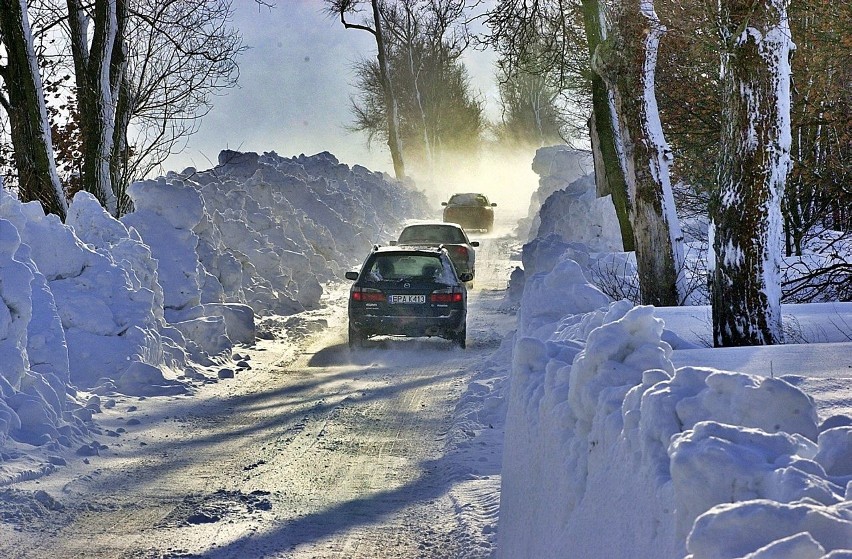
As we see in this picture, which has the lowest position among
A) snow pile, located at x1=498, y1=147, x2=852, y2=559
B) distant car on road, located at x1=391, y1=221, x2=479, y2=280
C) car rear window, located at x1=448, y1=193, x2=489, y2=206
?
snow pile, located at x1=498, y1=147, x2=852, y2=559

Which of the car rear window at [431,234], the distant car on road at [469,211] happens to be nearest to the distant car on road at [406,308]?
the car rear window at [431,234]

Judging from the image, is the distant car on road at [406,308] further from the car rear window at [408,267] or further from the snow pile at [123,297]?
the snow pile at [123,297]

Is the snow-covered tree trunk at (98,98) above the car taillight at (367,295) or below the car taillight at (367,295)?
above

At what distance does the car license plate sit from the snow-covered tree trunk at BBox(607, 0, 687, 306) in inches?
118

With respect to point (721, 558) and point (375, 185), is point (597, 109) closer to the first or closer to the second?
point (721, 558)

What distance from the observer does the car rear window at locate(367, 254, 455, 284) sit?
15.4 m

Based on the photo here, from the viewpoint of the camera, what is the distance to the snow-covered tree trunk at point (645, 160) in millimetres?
13508

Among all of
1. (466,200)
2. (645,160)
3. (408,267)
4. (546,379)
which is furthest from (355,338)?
(466,200)

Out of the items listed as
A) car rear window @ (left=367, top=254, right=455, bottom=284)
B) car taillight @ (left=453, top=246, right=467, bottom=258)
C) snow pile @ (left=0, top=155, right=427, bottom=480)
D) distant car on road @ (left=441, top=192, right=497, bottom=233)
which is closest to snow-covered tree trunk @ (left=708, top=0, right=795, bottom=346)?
snow pile @ (left=0, top=155, right=427, bottom=480)

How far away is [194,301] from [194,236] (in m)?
1.48

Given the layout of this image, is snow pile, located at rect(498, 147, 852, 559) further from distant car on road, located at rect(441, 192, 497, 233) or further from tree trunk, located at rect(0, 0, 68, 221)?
distant car on road, located at rect(441, 192, 497, 233)

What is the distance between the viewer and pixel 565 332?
856 centimetres

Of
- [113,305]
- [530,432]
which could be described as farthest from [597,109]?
[530,432]

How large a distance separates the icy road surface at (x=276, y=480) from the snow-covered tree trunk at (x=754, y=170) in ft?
7.92
